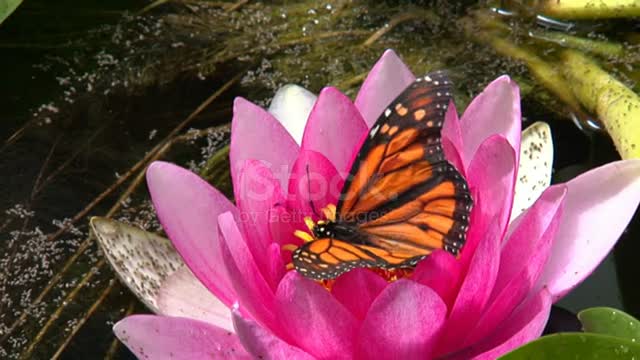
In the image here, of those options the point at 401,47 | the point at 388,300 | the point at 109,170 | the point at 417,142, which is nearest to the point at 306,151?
the point at 417,142

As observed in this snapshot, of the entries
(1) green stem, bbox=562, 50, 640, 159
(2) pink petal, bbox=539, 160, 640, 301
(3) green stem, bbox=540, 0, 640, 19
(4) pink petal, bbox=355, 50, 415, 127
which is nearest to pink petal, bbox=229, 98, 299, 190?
(4) pink petal, bbox=355, 50, 415, 127

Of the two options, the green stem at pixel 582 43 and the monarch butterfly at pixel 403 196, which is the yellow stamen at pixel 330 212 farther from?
the green stem at pixel 582 43

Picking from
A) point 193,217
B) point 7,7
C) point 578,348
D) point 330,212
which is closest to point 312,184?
point 330,212

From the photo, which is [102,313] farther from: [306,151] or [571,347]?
[571,347]

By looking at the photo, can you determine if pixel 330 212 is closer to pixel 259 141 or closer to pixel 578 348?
pixel 259 141

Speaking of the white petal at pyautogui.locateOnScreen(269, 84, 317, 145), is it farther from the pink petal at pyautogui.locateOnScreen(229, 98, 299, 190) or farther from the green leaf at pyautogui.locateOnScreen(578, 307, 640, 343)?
the green leaf at pyautogui.locateOnScreen(578, 307, 640, 343)

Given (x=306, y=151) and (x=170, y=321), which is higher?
(x=306, y=151)

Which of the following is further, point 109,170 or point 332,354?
point 109,170
